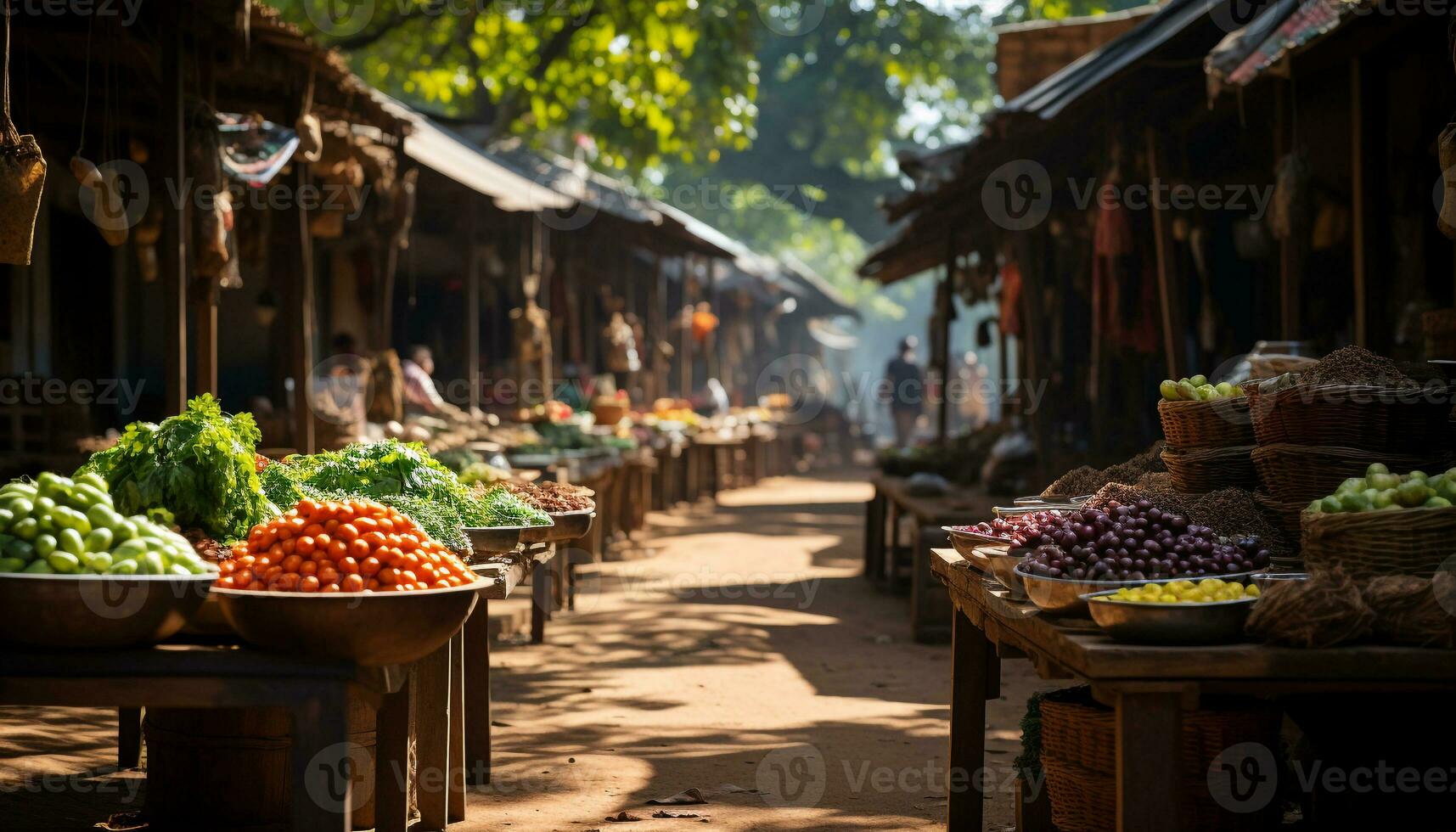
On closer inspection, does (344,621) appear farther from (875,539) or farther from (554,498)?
(875,539)

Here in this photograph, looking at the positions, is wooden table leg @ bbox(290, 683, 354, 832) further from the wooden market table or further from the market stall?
the market stall

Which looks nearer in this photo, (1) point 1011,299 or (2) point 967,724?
(2) point 967,724

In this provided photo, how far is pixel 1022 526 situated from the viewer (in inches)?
171

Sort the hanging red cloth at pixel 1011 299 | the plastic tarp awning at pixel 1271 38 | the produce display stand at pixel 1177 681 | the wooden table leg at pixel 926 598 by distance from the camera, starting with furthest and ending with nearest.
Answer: the hanging red cloth at pixel 1011 299 < the wooden table leg at pixel 926 598 < the plastic tarp awning at pixel 1271 38 < the produce display stand at pixel 1177 681

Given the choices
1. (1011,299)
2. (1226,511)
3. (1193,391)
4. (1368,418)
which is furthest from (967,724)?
(1011,299)

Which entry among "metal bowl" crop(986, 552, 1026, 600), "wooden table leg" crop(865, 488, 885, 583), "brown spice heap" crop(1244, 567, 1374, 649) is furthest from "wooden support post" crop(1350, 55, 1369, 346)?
"wooden table leg" crop(865, 488, 885, 583)

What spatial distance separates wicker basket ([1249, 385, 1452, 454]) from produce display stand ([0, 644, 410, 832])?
2.85m

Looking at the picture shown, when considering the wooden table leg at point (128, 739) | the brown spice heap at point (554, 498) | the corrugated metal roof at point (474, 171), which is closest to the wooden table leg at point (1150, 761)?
the brown spice heap at point (554, 498)

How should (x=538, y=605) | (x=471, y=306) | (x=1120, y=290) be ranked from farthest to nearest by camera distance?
1. (x=471, y=306)
2. (x=1120, y=290)
3. (x=538, y=605)

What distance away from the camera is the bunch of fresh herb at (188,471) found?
4148 millimetres

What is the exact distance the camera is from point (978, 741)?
4727 mm

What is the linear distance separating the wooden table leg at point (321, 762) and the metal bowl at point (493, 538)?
2031 mm

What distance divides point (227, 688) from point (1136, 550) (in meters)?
2.30

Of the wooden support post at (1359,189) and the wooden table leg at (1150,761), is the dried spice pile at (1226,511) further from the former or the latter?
the wooden support post at (1359,189)
